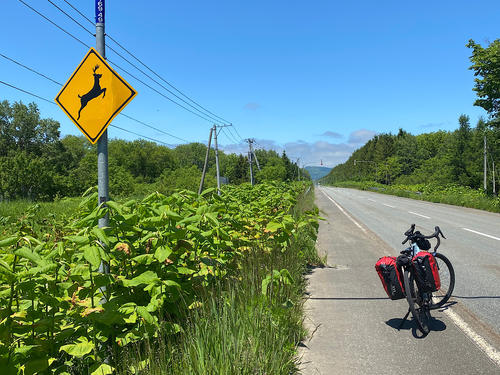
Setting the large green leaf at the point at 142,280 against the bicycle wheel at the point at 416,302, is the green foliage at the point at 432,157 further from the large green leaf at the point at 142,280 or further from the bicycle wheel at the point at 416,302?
the large green leaf at the point at 142,280

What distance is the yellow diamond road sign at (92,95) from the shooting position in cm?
331

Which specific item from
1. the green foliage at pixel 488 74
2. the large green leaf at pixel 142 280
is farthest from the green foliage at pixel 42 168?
the large green leaf at pixel 142 280

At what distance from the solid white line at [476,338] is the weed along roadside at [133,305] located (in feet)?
6.37

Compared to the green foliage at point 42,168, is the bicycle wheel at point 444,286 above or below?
below

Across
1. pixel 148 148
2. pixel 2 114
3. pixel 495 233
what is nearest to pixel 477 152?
pixel 495 233

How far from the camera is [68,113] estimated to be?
11.2 ft

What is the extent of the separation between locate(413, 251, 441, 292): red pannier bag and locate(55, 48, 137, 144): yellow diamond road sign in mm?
3786

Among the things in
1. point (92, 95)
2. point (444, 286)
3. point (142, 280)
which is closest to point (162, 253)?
point (142, 280)

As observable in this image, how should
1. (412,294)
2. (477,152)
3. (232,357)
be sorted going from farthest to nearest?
(477,152) → (412,294) → (232,357)

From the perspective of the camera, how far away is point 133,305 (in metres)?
2.47

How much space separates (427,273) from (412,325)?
0.73 metres

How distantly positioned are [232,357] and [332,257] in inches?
246

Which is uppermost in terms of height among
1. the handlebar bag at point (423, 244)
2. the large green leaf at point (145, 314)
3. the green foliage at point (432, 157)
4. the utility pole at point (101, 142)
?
the green foliage at point (432, 157)

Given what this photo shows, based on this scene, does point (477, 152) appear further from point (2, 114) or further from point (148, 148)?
point (148, 148)
